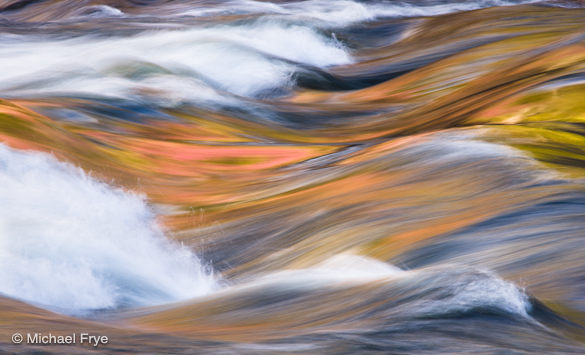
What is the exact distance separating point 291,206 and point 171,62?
12.0 ft

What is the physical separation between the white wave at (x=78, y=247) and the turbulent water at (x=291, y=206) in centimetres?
1

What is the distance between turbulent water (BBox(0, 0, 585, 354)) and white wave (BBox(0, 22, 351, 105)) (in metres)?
0.04

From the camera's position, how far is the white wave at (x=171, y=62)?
6.91 meters

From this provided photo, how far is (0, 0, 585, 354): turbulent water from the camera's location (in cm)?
274

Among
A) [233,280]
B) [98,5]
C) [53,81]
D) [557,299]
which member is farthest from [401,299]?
[98,5]

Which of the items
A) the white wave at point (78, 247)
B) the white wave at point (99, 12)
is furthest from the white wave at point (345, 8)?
the white wave at point (78, 247)

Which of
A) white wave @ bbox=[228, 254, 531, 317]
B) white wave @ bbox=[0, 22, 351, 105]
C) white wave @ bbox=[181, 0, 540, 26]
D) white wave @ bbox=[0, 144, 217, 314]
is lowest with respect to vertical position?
white wave @ bbox=[228, 254, 531, 317]

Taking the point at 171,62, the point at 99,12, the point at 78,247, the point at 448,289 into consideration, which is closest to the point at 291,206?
the point at 78,247

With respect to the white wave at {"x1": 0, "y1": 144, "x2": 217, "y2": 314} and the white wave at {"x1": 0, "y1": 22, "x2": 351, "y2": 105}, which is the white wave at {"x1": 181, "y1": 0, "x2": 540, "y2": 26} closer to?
the white wave at {"x1": 0, "y1": 22, "x2": 351, "y2": 105}

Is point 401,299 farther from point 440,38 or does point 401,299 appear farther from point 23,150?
point 440,38

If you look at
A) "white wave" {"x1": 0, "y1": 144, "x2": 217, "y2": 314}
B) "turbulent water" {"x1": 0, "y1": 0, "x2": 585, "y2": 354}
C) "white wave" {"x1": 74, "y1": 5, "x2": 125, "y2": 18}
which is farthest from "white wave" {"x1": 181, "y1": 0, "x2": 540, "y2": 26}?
"white wave" {"x1": 0, "y1": 144, "x2": 217, "y2": 314}

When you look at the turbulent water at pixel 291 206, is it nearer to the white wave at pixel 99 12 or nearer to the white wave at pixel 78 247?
the white wave at pixel 78 247

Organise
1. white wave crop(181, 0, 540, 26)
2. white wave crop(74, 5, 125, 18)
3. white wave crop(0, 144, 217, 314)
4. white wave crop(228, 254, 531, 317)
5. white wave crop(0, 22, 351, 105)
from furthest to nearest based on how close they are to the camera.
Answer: white wave crop(74, 5, 125, 18) < white wave crop(181, 0, 540, 26) < white wave crop(0, 22, 351, 105) < white wave crop(0, 144, 217, 314) < white wave crop(228, 254, 531, 317)

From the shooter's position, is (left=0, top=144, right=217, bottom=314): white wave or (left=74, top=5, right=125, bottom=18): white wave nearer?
(left=0, top=144, right=217, bottom=314): white wave
